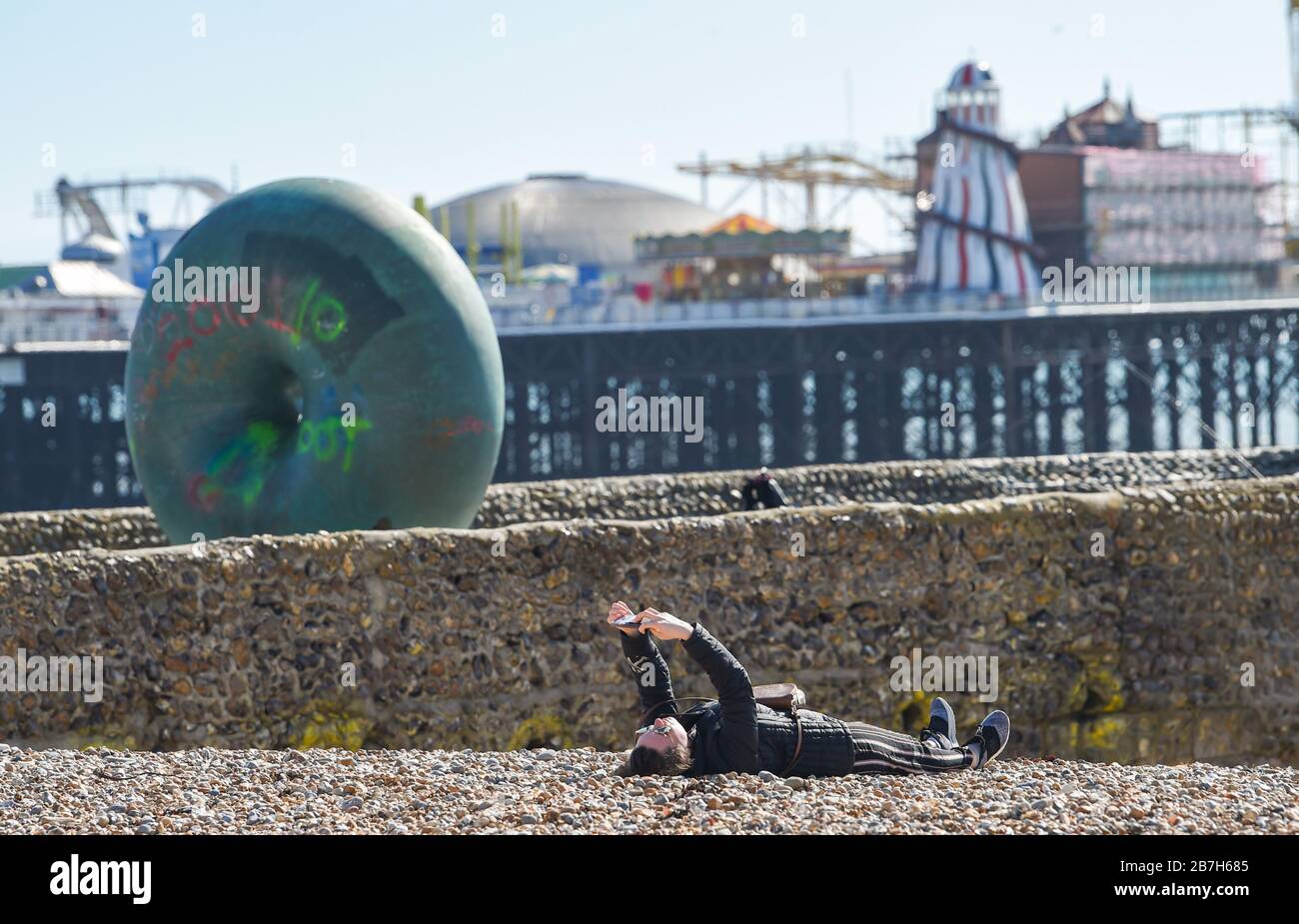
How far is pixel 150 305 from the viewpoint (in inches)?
484

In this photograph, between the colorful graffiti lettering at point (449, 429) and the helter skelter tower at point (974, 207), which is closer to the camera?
the colorful graffiti lettering at point (449, 429)


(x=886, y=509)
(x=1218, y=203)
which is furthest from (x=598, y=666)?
(x=1218, y=203)

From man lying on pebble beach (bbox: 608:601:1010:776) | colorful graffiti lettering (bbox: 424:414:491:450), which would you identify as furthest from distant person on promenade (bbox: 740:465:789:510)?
man lying on pebble beach (bbox: 608:601:1010:776)

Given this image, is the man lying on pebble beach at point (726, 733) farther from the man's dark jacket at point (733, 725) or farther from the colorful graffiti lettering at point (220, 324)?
the colorful graffiti lettering at point (220, 324)
